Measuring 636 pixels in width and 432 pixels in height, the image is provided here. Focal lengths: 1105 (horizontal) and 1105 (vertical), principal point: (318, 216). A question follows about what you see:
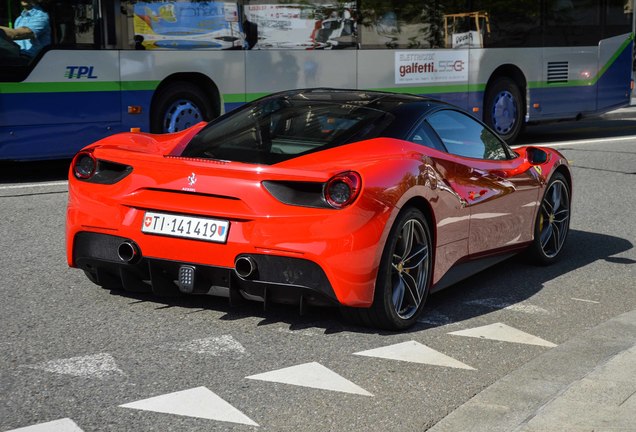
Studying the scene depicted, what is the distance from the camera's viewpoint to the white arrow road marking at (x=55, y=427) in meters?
4.11

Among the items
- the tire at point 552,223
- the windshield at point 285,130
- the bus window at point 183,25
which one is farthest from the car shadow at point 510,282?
the bus window at point 183,25

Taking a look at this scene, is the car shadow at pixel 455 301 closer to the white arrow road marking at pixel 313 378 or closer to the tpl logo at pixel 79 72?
the white arrow road marking at pixel 313 378

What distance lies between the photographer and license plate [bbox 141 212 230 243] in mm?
5500

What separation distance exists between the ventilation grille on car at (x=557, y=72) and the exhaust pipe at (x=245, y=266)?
14.6m

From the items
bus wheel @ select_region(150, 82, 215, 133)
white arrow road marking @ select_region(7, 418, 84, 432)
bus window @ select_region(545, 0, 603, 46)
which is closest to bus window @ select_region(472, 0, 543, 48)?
bus window @ select_region(545, 0, 603, 46)

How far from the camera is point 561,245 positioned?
8.07m

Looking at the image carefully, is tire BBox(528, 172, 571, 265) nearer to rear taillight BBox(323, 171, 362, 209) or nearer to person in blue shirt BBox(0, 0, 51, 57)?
rear taillight BBox(323, 171, 362, 209)

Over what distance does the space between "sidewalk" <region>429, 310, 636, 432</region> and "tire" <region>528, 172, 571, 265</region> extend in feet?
6.80

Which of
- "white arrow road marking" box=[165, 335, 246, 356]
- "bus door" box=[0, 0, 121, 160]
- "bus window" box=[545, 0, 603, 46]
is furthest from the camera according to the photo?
"bus window" box=[545, 0, 603, 46]

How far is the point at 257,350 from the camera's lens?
534 centimetres

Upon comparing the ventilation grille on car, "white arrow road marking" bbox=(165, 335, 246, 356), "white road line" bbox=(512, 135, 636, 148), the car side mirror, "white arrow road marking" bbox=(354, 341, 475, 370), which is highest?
the ventilation grille on car

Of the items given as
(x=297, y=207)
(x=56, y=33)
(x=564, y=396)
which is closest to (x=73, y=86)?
(x=56, y=33)

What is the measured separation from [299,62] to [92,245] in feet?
30.8

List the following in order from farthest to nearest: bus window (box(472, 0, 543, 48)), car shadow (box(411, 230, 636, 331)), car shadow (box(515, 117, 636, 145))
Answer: car shadow (box(515, 117, 636, 145)), bus window (box(472, 0, 543, 48)), car shadow (box(411, 230, 636, 331))
